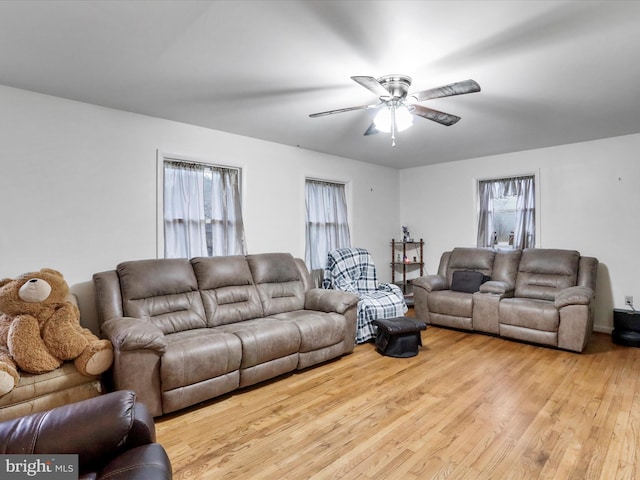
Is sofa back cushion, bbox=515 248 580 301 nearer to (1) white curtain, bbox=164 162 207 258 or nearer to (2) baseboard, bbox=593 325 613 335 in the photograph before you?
(2) baseboard, bbox=593 325 613 335

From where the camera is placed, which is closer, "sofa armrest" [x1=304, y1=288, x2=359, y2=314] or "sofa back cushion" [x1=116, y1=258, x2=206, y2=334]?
"sofa back cushion" [x1=116, y1=258, x2=206, y2=334]

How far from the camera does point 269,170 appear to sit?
Result: 4.52m

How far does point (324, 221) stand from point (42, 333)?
3585 millimetres

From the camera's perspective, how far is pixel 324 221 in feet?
17.1

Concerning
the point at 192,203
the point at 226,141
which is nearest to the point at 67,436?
the point at 192,203

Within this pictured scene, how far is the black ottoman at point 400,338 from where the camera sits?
3701 mm

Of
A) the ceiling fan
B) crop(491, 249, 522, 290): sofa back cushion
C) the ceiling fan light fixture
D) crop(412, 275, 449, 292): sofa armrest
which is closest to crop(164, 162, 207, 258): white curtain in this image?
the ceiling fan

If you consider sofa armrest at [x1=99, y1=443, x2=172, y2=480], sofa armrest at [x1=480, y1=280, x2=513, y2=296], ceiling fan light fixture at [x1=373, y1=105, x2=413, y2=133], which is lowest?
sofa armrest at [x1=99, y1=443, x2=172, y2=480]

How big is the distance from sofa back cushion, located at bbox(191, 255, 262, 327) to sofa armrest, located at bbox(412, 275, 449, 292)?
245cm

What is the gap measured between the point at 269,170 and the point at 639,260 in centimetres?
471

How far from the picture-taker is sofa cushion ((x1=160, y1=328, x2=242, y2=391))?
2.47 meters

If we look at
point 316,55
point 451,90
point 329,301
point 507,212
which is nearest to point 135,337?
point 329,301

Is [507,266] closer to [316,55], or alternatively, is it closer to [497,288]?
[497,288]

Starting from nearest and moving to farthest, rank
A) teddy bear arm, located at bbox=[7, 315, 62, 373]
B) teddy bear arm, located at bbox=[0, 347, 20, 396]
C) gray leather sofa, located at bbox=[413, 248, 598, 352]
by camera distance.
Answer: teddy bear arm, located at bbox=[0, 347, 20, 396] < teddy bear arm, located at bbox=[7, 315, 62, 373] < gray leather sofa, located at bbox=[413, 248, 598, 352]
